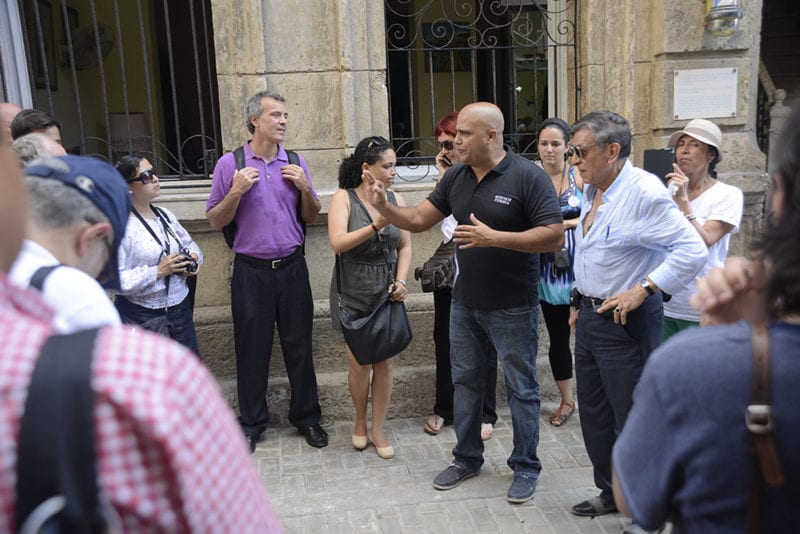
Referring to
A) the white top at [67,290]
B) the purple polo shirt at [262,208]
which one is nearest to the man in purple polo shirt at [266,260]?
the purple polo shirt at [262,208]

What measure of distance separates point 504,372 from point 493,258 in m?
0.65

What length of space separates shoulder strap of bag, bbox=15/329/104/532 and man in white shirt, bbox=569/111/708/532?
2.74 m

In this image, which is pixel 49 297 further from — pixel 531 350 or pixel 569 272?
pixel 569 272

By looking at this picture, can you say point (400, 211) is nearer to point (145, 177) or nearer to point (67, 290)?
point (145, 177)

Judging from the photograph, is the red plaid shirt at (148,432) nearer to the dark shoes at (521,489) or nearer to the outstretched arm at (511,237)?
the outstretched arm at (511,237)

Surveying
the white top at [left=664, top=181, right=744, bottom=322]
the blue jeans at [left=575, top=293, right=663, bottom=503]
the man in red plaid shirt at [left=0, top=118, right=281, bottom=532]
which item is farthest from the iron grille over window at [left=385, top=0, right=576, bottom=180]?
the man in red plaid shirt at [left=0, top=118, right=281, bottom=532]

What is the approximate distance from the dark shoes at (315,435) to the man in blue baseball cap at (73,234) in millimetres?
3255

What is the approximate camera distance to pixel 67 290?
55.4 inches

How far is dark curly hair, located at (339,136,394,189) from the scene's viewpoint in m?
4.32

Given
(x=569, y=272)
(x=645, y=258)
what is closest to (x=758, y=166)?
(x=569, y=272)

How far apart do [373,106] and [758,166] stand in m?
3.11

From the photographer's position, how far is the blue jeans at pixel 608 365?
10.9 ft

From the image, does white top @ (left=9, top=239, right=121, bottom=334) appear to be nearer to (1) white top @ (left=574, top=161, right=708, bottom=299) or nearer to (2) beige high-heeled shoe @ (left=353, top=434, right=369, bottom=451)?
(1) white top @ (left=574, top=161, right=708, bottom=299)

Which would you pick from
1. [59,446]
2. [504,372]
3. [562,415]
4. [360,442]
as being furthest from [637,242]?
[59,446]
